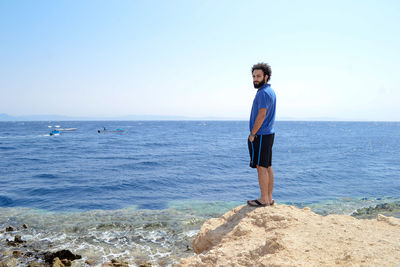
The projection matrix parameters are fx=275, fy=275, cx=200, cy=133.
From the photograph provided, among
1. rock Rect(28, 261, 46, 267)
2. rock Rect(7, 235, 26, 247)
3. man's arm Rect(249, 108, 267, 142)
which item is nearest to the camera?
man's arm Rect(249, 108, 267, 142)

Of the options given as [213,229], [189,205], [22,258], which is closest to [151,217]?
[189,205]

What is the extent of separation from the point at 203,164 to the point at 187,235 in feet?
49.2

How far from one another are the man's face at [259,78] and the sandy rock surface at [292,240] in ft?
7.19

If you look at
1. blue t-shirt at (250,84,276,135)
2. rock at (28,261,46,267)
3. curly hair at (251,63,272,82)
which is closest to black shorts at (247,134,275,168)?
blue t-shirt at (250,84,276,135)

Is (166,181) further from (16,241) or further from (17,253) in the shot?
(17,253)

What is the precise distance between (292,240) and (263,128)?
1.92 meters

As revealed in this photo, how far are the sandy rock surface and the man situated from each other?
473 millimetres

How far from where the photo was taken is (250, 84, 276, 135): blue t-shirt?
15.3 ft

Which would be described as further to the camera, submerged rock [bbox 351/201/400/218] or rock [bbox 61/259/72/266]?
submerged rock [bbox 351/201/400/218]

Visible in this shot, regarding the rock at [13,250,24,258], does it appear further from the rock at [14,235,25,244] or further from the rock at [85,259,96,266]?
the rock at [85,259,96,266]

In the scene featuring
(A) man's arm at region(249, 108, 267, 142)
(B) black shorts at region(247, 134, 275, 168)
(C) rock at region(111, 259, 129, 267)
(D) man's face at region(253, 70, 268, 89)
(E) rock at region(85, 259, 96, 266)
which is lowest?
(E) rock at region(85, 259, 96, 266)

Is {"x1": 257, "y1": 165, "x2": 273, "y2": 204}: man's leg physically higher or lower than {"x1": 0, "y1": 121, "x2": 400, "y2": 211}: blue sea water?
higher

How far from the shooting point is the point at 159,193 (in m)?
14.6

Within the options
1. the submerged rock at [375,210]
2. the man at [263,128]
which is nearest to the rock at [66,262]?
the man at [263,128]
